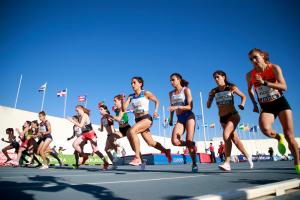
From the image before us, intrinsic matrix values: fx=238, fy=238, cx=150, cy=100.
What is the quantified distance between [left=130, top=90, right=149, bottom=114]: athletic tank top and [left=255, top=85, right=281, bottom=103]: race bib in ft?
9.48

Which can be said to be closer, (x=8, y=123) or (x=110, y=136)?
(x=110, y=136)

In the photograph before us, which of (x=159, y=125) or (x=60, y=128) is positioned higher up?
(x=159, y=125)

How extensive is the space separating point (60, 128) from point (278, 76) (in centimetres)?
2879

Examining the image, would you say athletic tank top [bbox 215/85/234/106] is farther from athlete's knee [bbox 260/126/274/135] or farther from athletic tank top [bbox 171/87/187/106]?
athlete's knee [bbox 260/126/274/135]

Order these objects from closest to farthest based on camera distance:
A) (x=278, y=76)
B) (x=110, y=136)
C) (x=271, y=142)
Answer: (x=278, y=76) → (x=110, y=136) → (x=271, y=142)

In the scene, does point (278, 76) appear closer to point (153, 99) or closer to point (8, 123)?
point (153, 99)

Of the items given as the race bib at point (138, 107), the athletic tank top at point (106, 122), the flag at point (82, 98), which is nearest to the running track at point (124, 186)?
the race bib at point (138, 107)

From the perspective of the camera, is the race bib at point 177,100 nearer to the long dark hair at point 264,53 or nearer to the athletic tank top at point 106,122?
the long dark hair at point 264,53

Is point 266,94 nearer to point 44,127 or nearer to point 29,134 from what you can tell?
point 44,127

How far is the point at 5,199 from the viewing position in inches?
85.3

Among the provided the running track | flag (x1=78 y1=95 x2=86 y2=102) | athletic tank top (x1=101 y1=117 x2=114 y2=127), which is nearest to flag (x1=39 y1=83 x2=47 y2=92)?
flag (x1=78 y1=95 x2=86 y2=102)

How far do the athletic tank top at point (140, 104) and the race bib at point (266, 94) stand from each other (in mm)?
2889

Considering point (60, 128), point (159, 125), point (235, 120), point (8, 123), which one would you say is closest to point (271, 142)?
point (159, 125)

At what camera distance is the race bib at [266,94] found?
4.45m
